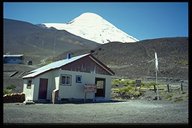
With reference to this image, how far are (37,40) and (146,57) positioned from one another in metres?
82.7

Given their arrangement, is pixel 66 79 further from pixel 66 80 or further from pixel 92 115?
pixel 92 115

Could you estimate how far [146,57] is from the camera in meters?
75.2

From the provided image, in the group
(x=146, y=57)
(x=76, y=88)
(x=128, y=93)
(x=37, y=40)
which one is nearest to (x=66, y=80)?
(x=76, y=88)

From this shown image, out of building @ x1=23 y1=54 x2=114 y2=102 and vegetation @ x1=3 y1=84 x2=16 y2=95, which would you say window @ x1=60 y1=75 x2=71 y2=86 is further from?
vegetation @ x1=3 y1=84 x2=16 y2=95

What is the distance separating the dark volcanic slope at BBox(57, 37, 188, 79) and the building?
31.9 meters

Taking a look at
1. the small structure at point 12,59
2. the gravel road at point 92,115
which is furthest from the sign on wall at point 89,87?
the small structure at point 12,59

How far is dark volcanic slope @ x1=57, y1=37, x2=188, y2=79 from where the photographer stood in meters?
58.4

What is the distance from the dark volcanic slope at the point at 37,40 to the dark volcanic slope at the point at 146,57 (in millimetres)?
35219

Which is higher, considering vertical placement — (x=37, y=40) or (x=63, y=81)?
(x=37, y=40)

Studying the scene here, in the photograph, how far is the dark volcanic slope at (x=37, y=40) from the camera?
124681 mm

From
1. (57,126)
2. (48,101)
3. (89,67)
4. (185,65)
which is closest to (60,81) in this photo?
(48,101)

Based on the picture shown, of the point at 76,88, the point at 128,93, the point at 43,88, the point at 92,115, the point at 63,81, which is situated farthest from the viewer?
the point at 128,93

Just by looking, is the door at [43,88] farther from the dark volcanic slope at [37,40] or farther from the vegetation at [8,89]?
the dark volcanic slope at [37,40]

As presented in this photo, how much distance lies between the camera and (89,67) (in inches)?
944
